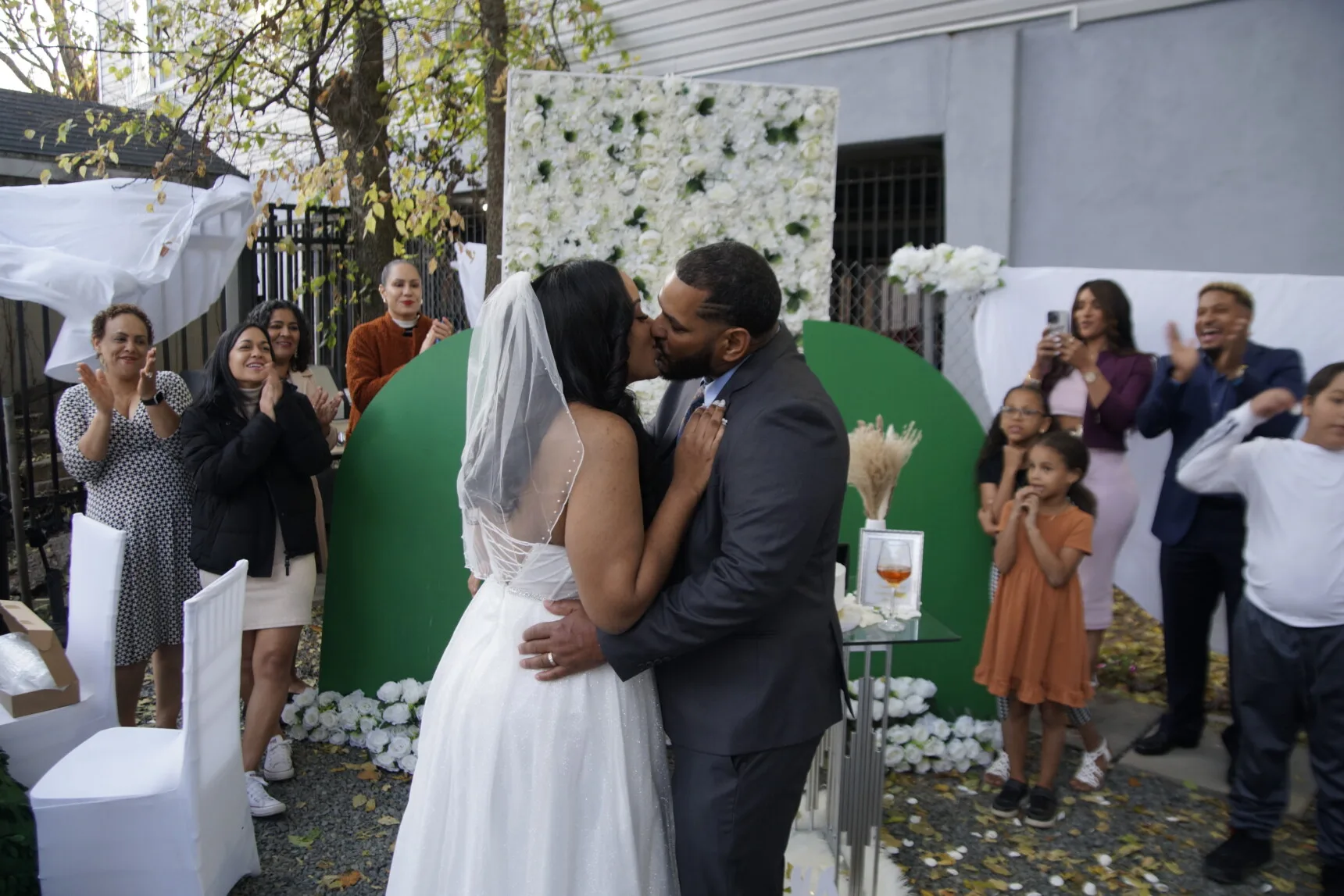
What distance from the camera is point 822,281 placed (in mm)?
4586

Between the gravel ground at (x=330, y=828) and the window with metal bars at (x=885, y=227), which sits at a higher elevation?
the window with metal bars at (x=885, y=227)

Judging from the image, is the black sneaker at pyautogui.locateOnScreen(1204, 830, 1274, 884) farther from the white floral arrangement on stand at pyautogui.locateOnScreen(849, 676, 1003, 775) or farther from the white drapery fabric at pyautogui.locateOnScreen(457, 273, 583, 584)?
the white drapery fabric at pyautogui.locateOnScreen(457, 273, 583, 584)

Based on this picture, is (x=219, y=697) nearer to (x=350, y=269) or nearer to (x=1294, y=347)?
(x=1294, y=347)

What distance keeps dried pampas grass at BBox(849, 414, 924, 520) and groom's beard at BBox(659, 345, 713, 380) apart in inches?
36.0

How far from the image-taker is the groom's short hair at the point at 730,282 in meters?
2.14

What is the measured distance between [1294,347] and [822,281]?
215 centimetres

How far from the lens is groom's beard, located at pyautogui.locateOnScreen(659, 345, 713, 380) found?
219 centimetres

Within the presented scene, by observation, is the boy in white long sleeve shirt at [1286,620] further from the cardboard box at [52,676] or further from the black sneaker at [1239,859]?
the cardboard box at [52,676]

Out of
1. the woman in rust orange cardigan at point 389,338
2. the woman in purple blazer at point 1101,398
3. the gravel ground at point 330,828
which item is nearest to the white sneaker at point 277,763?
the gravel ground at point 330,828

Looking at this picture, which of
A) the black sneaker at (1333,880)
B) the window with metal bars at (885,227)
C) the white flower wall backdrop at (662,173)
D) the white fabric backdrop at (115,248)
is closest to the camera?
the black sneaker at (1333,880)

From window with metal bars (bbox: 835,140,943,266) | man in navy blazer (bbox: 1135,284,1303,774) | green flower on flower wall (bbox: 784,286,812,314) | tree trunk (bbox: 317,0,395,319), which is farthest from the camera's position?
window with metal bars (bbox: 835,140,943,266)

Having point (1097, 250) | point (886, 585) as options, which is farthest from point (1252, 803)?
point (1097, 250)

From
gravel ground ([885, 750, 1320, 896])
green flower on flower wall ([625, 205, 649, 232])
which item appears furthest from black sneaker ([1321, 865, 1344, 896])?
green flower on flower wall ([625, 205, 649, 232])

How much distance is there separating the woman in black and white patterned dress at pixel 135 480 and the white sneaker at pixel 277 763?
1.28 ft
